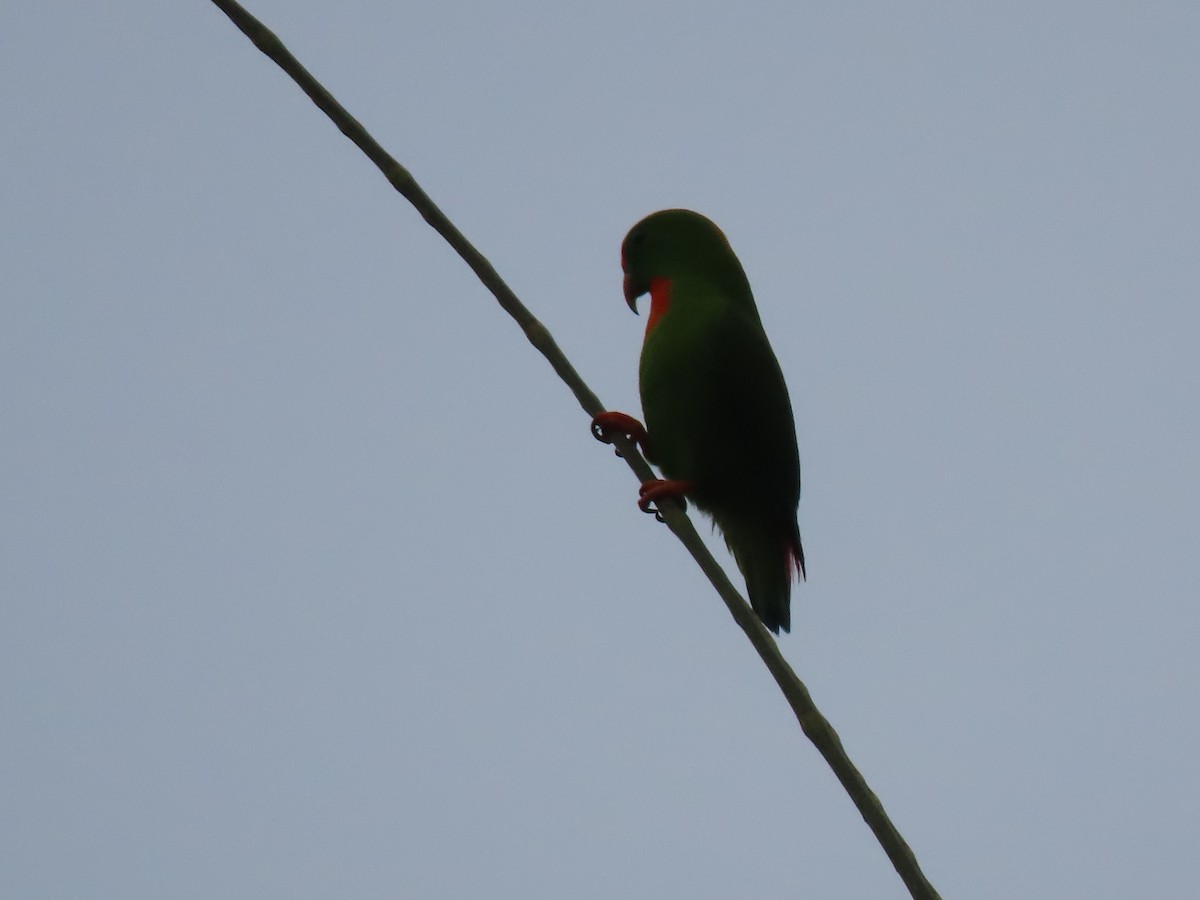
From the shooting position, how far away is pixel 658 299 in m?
3.88

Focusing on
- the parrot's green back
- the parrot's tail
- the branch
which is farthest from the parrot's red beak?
the branch

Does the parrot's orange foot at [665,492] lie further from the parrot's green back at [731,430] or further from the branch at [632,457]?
the branch at [632,457]

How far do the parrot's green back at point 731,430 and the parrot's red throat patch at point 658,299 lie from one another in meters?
0.01

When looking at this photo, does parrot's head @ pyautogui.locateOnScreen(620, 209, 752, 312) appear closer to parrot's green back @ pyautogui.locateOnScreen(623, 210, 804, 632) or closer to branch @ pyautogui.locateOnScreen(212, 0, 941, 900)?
parrot's green back @ pyautogui.locateOnScreen(623, 210, 804, 632)

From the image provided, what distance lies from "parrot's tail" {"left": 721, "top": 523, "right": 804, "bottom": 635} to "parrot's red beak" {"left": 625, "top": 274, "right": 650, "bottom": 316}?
3.08ft

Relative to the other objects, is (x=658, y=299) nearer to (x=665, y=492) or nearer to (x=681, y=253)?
(x=681, y=253)

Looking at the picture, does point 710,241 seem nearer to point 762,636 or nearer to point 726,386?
point 726,386

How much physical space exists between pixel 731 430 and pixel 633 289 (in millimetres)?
890

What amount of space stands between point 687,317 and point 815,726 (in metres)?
2.15

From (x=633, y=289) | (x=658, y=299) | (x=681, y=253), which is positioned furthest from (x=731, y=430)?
(x=633, y=289)

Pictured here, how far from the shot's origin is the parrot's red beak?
4.12m

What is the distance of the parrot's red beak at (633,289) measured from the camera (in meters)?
4.12

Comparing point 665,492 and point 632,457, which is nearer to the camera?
point 632,457

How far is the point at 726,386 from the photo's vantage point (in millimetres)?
3477
